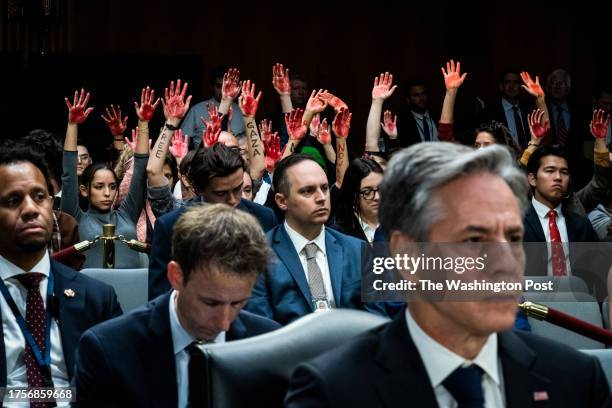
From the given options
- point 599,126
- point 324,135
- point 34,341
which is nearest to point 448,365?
point 34,341

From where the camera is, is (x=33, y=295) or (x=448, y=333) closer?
(x=448, y=333)

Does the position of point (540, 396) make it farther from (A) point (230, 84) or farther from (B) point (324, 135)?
(B) point (324, 135)

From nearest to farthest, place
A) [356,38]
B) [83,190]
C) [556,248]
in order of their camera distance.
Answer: [556,248] → [83,190] → [356,38]

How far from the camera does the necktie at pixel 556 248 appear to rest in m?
5.40

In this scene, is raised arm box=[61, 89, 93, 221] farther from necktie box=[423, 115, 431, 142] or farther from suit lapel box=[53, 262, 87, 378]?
necktie box=[423, 115, 431, 142]

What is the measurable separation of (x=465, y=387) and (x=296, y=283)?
7.96 feet

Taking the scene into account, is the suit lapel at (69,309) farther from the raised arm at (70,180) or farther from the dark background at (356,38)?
the dark background at (356,38)

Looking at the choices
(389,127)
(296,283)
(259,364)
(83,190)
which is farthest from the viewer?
(389,127)

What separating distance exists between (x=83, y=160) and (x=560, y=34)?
180 inches

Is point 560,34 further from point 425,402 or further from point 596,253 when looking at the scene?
point 425,402

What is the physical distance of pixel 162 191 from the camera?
17.9ft

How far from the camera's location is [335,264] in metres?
4.11

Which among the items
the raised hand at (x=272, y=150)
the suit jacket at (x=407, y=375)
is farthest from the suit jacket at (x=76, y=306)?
the raised hand at (x=272, y=150)

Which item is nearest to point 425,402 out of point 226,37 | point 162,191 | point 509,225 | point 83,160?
point 509,225
